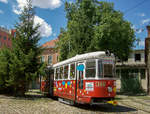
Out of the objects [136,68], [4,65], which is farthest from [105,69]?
[136,68]

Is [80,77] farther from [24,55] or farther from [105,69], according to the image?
[24,55]

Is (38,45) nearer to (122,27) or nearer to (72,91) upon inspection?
(72,91)

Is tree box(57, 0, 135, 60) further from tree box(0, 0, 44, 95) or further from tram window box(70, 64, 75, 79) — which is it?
tram window box(70, 64, 75, 79)

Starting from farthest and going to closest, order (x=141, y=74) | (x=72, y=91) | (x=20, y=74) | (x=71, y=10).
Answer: (x=141, y=74), (x=71, y=10), (x=20, y=74), (x=72, y=91)

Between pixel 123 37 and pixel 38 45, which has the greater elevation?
pixel 123 37

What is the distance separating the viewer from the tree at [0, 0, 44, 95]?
14.6 meters

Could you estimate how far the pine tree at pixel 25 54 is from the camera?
47.8ft

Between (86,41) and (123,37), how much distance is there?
445cm

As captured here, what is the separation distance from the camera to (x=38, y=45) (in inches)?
643

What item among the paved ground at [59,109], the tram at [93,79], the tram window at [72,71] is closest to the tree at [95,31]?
the tram window at [72,71]

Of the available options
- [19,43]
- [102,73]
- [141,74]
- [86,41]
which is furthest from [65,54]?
[102,73]

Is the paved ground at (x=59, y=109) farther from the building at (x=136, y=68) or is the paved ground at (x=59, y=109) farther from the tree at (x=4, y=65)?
the building at (x=136, y=68)

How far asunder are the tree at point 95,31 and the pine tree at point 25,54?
23.1 feet

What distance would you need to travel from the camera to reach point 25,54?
1562cm
